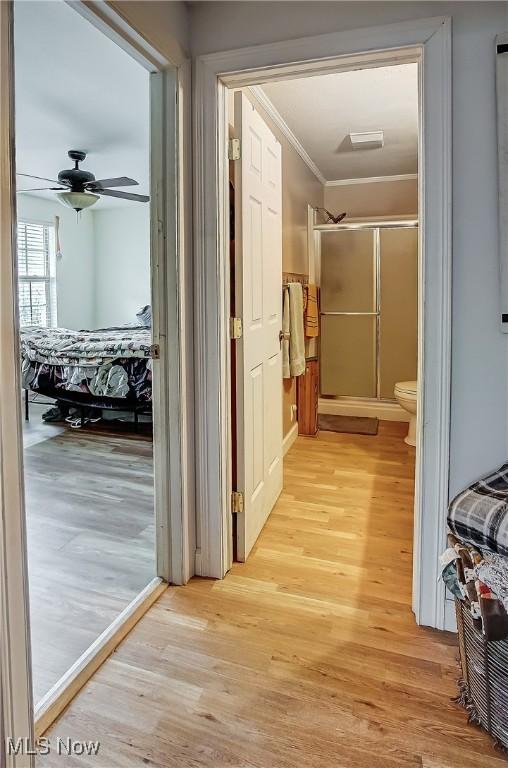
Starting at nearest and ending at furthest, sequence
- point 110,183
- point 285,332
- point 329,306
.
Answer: point 285,332
point 110,183
point 329,306

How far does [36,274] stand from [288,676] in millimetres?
6109

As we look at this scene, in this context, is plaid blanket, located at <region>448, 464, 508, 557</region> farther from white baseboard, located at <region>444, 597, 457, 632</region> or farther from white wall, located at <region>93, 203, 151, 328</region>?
white wall, located at <region>93, 203, 151, 328</region>

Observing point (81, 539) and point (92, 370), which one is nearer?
point (81, 539)

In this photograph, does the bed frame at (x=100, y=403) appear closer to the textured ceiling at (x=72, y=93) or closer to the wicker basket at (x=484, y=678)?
the textured ceiling at (x=72, y=93)

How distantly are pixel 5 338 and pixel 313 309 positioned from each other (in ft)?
11.2

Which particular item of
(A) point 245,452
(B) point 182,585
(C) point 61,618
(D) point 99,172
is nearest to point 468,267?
(A) point 245,452

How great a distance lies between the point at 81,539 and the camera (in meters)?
2.54

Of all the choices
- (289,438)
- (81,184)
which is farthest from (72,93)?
(289,438)

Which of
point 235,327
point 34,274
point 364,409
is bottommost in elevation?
point 364,409

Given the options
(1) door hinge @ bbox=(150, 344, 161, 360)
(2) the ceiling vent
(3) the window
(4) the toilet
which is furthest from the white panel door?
(3) the window

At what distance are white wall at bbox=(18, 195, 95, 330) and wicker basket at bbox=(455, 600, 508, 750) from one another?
6.50 m

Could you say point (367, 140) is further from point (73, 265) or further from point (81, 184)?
point (73, 265)

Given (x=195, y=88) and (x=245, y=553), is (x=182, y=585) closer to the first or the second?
(x=245, y=553)

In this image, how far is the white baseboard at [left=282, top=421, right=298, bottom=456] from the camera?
3.82 meters
